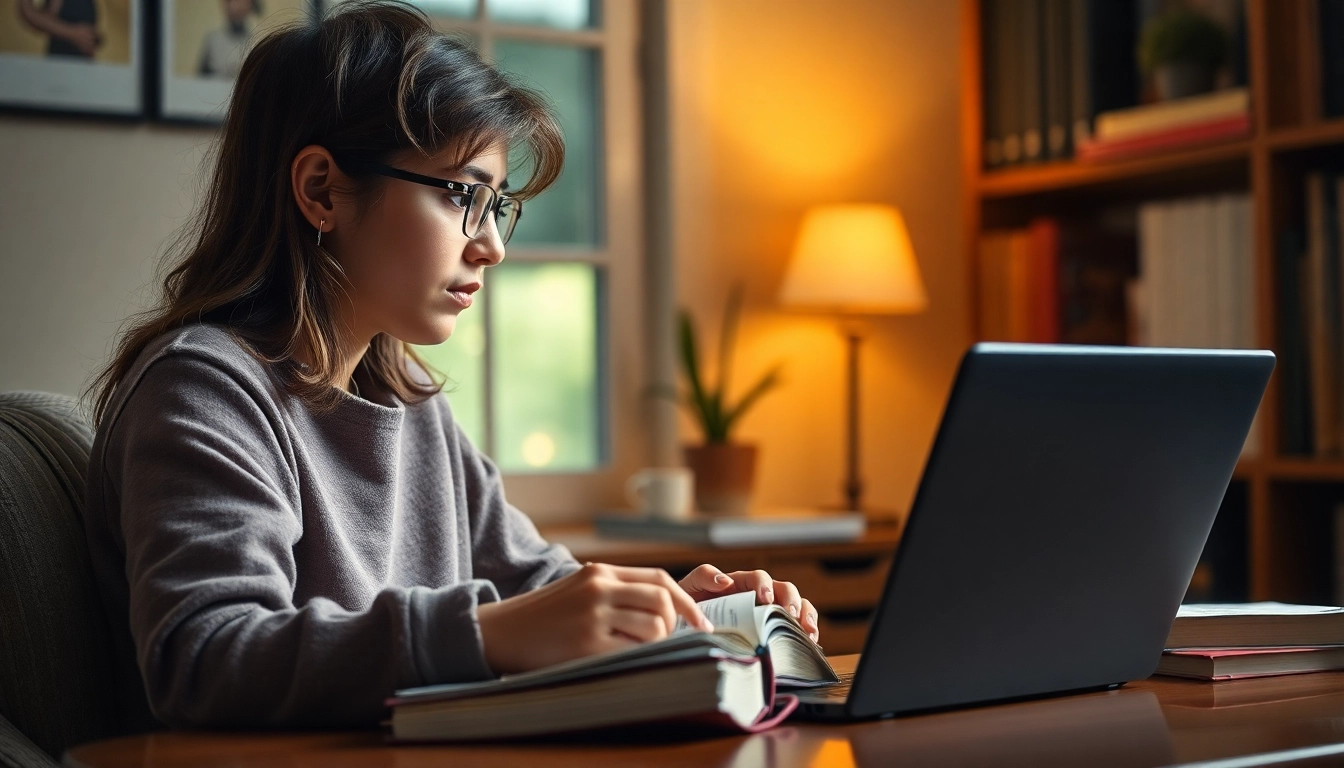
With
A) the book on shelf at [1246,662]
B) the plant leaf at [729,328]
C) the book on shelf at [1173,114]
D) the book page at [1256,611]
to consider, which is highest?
the book on shelf at [1173,114]

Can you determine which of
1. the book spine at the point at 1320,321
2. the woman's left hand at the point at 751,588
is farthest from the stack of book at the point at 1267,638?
the book spine at the point at 1320,321

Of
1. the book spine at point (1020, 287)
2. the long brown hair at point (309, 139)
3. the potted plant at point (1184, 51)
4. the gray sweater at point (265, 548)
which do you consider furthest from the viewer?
the book spine at point (1020, 287)

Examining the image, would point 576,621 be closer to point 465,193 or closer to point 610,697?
point 610,697

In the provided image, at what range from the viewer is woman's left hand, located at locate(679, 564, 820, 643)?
116cm

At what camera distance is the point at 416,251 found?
125cm

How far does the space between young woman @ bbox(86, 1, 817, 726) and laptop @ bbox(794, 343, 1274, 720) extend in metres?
0.16

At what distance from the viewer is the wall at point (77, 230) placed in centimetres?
210

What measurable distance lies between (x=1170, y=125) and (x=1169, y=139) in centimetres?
2

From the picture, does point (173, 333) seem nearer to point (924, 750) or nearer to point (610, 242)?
point (924, 750)

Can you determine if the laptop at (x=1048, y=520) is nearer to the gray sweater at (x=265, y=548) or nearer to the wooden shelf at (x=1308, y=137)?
the gray sweater at (x=265, y=548)

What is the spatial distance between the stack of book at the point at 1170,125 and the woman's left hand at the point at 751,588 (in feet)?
5.39

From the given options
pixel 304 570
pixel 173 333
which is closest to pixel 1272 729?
pixel 304 570

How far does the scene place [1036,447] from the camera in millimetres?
830

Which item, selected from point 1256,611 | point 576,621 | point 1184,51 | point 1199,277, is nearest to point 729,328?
point 1199,277
